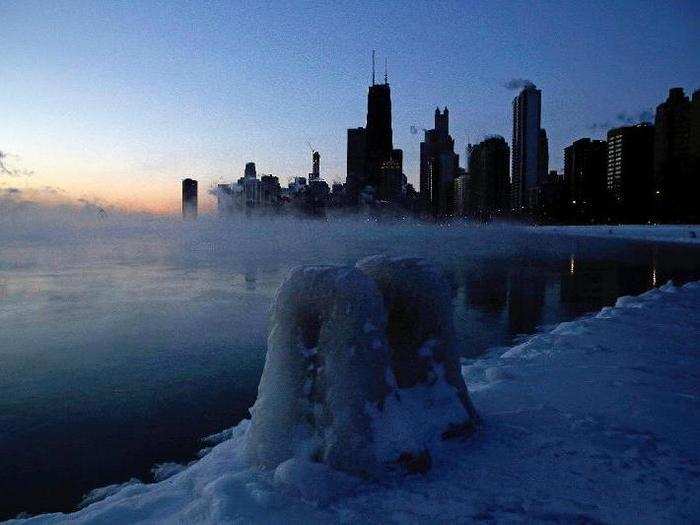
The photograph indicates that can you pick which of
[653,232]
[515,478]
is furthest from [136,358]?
[653,232]

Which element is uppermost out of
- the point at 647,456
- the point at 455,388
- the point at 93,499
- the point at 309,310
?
the point at 309,310

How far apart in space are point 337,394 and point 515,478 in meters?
1.74

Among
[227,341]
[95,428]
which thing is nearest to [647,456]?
[95,428]

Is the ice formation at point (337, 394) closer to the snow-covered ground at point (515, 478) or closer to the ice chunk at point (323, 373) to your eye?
the ice chunk at point (323, 373)

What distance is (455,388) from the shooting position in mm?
5766

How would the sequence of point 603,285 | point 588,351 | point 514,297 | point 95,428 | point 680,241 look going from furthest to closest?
point 680,241, point 603,285, point 514,297, point 588,351, point 95,428

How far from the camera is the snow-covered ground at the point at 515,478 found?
163 inches

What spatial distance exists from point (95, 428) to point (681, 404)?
8056mm

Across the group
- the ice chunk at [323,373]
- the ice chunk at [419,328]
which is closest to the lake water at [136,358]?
the ice chunk at [323,373]

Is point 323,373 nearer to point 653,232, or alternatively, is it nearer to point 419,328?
point 419,328

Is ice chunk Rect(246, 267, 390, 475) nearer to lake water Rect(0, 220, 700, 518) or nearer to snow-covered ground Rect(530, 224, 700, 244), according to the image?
lake water Rect(0, 220, 700, 518)

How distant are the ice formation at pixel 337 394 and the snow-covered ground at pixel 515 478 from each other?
212 millimetres

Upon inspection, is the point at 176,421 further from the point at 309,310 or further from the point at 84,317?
the point at 84,317

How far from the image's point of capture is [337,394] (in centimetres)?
488
